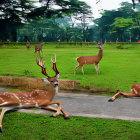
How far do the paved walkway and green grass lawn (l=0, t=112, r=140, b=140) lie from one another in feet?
1.22

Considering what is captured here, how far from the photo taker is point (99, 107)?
5977mm

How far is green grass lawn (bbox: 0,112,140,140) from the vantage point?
4152 mm

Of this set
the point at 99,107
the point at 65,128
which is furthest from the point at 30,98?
the point at 99,107

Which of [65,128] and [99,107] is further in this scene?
[99,107]

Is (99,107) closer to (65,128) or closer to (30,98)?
(65,128)

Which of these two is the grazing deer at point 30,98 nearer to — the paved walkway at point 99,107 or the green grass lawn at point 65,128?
the green grass lawn at point 65,128

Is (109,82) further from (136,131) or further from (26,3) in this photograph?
(26,3)

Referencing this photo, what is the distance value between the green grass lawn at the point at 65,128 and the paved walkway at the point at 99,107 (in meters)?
0.37

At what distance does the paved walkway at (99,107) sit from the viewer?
5324 mm

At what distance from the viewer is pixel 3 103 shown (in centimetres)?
452

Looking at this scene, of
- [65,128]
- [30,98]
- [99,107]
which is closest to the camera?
[65,128]

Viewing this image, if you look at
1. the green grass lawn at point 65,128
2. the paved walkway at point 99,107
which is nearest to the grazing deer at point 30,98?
the green grass lawn at point 65,128

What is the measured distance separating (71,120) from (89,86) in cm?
328

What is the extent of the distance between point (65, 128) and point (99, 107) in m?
1.69
